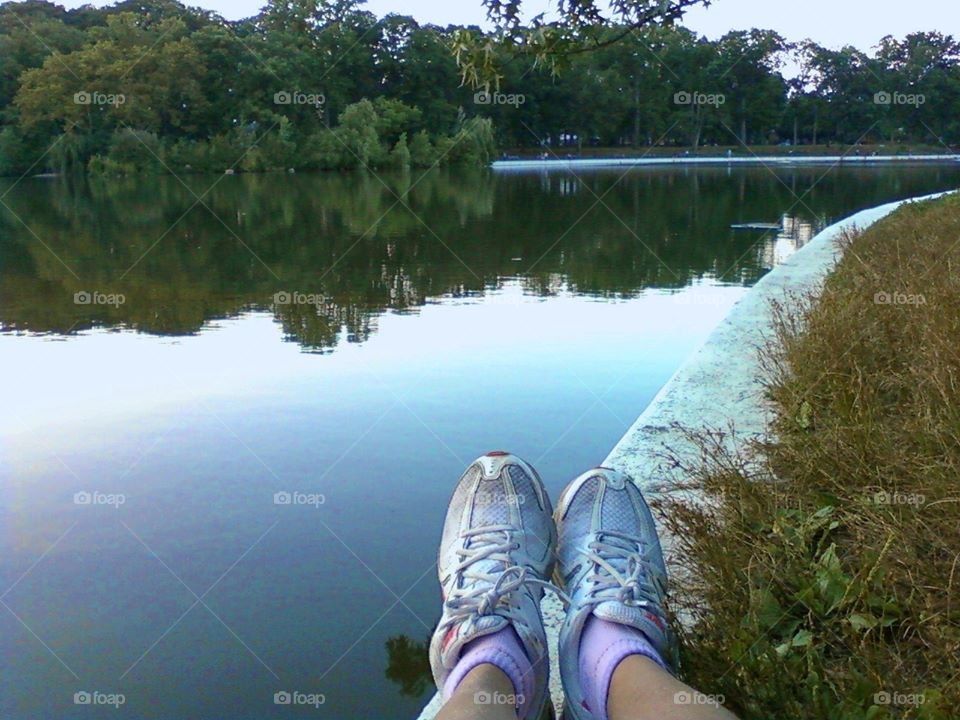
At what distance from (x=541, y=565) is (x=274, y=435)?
261 cm

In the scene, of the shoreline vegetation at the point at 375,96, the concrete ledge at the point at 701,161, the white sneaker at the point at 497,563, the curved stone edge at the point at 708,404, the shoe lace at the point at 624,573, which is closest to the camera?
the white sneaker at the point at 497,563

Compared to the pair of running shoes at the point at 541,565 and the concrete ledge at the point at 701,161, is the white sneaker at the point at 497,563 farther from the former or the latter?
the concrete ledge at the point at 701,161

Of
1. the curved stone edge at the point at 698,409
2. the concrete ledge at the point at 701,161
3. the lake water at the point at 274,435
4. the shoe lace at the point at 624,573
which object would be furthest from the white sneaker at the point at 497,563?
the concrete ledge at the point at 701,161

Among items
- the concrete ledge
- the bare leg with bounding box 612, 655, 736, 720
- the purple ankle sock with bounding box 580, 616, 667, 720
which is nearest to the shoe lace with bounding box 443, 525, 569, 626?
the purple ankle sock with bounding box 580, 616, 667, 720

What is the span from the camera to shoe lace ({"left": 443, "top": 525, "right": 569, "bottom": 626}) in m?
1.88

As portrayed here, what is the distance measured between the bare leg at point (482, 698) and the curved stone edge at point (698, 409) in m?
0.33

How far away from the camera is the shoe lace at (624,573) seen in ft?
6.31

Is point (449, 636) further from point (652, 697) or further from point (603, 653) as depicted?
point (652, 697)

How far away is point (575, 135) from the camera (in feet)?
233

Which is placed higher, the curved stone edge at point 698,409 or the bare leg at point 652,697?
the bare leg at point 652,697

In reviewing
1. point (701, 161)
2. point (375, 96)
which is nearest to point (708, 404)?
point (701, 161)

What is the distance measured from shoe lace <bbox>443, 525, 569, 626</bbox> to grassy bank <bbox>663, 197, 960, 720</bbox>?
0.34m

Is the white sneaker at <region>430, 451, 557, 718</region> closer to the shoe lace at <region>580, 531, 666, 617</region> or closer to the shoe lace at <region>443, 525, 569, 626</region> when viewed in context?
the shoe lace at <region>443, 525, 569, 626</region>

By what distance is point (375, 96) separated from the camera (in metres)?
62.0
